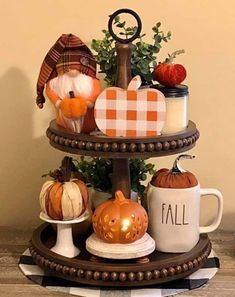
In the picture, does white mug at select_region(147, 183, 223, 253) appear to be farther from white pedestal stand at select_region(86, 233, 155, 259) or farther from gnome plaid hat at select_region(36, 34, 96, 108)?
gnome plaid hat at select_region(36, 34, 96, 108)

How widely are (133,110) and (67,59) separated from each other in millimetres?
145

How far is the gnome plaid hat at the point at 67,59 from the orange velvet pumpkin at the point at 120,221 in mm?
217

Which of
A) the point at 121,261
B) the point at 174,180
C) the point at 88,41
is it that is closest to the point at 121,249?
the point at 121,261

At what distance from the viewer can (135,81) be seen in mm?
928

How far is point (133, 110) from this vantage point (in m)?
0.93

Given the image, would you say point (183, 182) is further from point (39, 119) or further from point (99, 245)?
point (39, 119)

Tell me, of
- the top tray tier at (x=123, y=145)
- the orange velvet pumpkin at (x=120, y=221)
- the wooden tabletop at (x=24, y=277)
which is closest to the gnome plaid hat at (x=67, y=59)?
the top tray tier at (x=123, y=145)

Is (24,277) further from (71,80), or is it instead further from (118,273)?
(71,80)

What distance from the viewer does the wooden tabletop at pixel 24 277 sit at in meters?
0.94

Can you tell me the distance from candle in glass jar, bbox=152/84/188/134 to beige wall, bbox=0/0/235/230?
0.79ft

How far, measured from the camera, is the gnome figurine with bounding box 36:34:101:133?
0.97 meters

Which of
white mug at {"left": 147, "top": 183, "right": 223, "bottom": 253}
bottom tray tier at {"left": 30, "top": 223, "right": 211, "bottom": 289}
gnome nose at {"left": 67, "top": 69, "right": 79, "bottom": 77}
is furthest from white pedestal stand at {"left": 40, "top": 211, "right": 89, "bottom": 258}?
gnome nose at {"left": 67, "top": 69, "right": 79, "bottom": 77}

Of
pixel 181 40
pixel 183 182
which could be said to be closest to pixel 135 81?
pixel 183 182

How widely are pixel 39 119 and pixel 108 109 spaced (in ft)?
1.11
